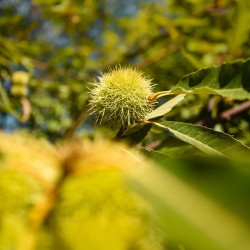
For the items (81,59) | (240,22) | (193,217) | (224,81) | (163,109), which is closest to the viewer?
(193,217)

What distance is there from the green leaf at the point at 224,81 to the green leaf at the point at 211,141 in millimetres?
119

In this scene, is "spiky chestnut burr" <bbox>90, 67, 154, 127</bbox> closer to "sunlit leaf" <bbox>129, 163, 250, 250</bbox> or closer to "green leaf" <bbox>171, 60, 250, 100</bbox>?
"green leaf" <bbox>171, 60, 250, 100</bbox>

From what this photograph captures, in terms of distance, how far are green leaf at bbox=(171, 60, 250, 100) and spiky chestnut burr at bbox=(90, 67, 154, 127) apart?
0.24 m

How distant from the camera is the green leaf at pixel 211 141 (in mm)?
1051

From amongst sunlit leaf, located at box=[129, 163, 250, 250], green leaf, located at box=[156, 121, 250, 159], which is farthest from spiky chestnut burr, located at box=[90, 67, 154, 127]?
sunlit leaf, located at box=[129, 163, 250, 250]

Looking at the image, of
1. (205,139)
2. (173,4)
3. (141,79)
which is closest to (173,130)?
(205,139)

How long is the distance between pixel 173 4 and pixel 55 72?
1.17 m

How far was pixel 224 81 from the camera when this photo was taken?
107 centimetres

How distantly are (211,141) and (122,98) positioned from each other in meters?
0.37

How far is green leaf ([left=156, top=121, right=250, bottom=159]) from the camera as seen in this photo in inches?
41.4

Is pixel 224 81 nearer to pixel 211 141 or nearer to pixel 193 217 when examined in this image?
pixel 211 141

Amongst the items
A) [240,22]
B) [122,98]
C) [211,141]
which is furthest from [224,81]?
[240,22]

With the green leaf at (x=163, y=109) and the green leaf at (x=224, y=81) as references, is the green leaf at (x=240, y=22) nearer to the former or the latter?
the green leaf at (x=163, y=109)

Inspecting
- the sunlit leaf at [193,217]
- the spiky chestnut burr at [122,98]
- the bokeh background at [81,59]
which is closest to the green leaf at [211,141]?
the spiky chestnut burr at [122,98]
